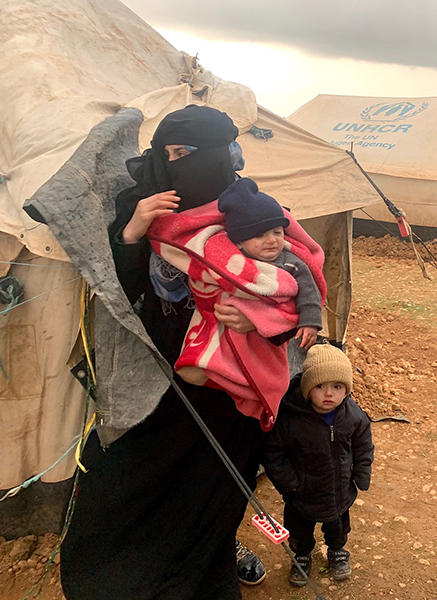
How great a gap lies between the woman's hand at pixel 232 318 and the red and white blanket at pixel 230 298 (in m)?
0.02

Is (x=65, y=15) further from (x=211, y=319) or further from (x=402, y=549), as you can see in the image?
(x=402, y=549)

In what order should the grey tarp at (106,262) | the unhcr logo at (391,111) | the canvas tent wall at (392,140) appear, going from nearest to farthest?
the grey tarp at (106,262), the canvas tent wall at (392,140), the unhcr logo at (391,111)

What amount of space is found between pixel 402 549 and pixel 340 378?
1021mm

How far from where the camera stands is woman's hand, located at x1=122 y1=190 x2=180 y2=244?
4.59 ft

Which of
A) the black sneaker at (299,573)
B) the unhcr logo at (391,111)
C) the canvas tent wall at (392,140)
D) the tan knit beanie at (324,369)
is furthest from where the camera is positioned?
the unhcr logo at (391,111)

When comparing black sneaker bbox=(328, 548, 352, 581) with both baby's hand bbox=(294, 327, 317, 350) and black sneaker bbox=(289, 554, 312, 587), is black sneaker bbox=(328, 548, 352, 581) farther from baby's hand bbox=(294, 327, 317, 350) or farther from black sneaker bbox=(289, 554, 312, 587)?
baby's hand bbox=(294, 327, 317, 350)

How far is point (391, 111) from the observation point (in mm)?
8617

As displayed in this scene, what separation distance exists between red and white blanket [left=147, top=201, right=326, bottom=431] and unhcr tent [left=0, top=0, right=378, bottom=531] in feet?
0.44

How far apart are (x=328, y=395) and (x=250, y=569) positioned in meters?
0.83

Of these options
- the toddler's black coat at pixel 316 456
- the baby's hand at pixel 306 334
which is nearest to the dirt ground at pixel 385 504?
the toddler's black coat at pixel 316 456

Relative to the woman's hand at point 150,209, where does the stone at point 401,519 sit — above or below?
below

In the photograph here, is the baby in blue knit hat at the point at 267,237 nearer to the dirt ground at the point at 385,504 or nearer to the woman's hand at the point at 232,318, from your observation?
the woman's hand at the point at 232,318

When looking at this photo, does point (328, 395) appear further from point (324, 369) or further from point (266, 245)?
point (266, 245)

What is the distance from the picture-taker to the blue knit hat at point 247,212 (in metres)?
1.39
